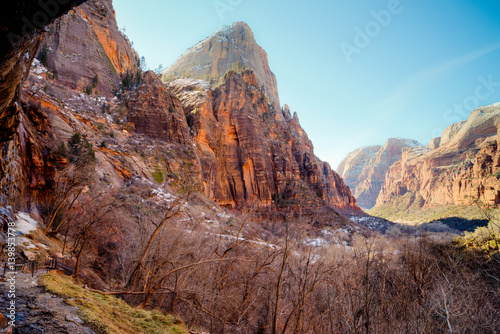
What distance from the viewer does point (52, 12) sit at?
8.35 ft

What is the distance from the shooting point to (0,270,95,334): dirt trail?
296 centimetres

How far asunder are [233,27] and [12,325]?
139654mm

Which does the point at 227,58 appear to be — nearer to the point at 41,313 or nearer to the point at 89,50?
the point at 89,50

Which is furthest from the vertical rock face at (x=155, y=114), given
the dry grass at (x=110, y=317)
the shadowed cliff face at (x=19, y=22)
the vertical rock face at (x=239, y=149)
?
the shadowed cliff face at (x=19, y=22)

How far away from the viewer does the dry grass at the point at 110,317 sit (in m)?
3.61

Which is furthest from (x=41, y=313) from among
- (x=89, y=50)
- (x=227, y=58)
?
(x=227, y=58)

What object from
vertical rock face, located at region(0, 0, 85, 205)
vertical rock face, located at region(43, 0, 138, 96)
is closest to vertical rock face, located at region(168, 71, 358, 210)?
Answer: vertical rock face, located at region(43, 0, 138, 96)

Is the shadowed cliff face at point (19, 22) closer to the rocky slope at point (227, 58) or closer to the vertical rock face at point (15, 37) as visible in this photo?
the vertical rock face at point (15, 37)

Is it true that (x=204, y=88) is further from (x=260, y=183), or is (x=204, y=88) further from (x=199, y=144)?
(x=260, y=183)

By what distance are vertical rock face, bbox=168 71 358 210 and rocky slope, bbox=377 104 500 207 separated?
45728 mm

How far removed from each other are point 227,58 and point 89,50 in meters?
68.9

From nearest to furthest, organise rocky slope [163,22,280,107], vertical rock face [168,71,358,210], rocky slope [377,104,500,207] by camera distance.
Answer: vertical rock face [168,71,358,210]
rocky slope [377,104,500,207]
rocky slope [163,22,280,107]

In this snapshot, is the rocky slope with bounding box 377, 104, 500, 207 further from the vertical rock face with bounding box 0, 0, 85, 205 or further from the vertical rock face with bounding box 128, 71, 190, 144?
the vertical rock face with bounding box 0, 0, 85, 205

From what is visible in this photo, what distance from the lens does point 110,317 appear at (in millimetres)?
4207
